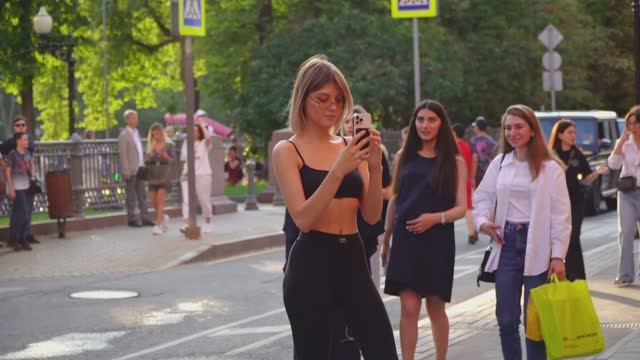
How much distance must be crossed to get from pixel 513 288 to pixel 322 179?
8.35 feet

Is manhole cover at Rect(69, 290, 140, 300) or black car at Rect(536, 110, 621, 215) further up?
black car at Rect(536, 110, 621, 215)

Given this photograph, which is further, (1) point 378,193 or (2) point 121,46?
(2) point 121,46

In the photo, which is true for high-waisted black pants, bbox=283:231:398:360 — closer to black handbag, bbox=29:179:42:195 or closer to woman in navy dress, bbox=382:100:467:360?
woman in navy dress, bbox=382:100:467:360

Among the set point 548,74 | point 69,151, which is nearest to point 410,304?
point 69,151

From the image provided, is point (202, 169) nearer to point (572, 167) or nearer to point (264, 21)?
point (572, 167)

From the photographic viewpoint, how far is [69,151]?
2114 centimetres

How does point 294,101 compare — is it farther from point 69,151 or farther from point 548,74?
point 548,74

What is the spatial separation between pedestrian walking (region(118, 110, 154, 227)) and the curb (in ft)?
8.88

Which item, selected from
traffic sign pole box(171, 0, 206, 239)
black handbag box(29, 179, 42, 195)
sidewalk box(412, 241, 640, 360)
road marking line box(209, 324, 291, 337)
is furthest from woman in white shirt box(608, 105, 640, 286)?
black handbag box(29, 179, 42, 195)

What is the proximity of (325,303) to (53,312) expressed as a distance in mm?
7229

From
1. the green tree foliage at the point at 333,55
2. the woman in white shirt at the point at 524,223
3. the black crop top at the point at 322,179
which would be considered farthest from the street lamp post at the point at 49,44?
the black crop top at the point at 322,179

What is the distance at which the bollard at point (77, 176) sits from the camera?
816 inches

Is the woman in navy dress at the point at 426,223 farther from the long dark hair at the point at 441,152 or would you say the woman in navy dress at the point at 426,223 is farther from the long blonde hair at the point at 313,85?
the long blonde hair at the point at 313,85

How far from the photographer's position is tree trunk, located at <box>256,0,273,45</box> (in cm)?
4422
